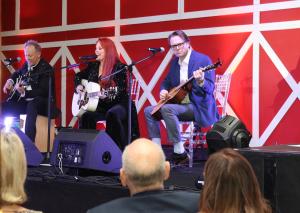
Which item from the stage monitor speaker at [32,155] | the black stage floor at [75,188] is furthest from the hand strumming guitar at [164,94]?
the stage monitor speaker at [32,155]

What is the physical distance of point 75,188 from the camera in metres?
3.65

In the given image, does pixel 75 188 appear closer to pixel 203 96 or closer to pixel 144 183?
pixel 203 96

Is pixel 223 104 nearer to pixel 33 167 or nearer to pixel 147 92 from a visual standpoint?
pixel 147 92

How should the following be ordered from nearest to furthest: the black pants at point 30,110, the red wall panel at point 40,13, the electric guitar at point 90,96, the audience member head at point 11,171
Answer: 1. the audience member head at point 11,171
2. the electric guitar at point 90,96
3. the black pants at point 30,110
4. the red wall panel at point 40,13

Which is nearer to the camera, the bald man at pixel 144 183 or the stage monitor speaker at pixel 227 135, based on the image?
the bald man at pixel 144 183

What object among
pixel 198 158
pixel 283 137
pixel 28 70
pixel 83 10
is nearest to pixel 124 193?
pixel 198 158

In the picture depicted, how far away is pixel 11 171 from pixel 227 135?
239 cm

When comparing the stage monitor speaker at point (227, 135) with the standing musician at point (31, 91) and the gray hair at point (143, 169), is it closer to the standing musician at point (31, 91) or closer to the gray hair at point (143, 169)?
the gray hair at point (143, 169)

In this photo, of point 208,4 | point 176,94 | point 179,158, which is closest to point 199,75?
point 176,94

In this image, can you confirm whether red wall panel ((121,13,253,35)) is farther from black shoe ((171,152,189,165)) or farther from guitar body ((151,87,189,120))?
black shoe ((171,152,189,165))

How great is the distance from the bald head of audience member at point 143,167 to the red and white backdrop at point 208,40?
159 inches

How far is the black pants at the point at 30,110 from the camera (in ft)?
18.7

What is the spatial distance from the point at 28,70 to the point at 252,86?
8.58ft

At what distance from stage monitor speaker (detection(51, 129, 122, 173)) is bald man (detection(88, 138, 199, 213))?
82.1 inches
